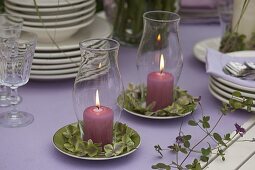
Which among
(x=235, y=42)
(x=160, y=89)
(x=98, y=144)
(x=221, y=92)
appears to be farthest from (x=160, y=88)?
(x=235, y=42)

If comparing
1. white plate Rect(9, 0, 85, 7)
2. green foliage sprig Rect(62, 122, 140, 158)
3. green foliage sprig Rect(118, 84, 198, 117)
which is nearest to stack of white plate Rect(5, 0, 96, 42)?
white plate Rect(9, 0, 85, 7)

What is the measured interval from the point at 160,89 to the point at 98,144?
0.24 m

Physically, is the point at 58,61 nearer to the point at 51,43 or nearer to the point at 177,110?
the point at 51,43

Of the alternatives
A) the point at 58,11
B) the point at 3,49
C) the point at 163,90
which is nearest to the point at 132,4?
the point at 58,11

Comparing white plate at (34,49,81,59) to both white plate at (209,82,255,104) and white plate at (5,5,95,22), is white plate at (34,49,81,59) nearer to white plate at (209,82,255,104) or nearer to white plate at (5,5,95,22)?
white plate at (5,5,95,22)

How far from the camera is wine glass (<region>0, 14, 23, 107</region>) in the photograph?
1217 mm

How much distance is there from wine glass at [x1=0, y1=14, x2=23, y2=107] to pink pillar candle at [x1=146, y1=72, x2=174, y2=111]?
0.92 ft

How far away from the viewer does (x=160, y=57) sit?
1.31m

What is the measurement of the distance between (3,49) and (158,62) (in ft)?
1.10

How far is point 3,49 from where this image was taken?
118 cm

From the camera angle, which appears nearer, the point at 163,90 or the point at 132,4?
the point at 163,90

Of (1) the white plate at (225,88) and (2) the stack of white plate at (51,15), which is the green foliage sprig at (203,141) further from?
(2) the stack of white plate at (51,15)

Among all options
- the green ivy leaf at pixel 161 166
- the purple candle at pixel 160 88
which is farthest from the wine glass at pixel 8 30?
the green ivy leaf at pixel 161 166

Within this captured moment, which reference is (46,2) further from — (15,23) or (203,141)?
(203,141)
